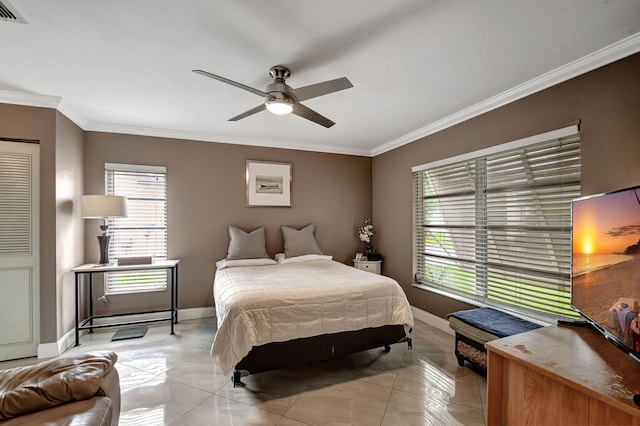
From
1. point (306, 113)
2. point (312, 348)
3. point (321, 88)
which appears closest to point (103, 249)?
point (312, 348)

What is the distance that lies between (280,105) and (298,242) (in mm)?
2402

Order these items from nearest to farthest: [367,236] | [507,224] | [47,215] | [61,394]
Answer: [61,394]
[507,224]
[47,215]
[367,236]

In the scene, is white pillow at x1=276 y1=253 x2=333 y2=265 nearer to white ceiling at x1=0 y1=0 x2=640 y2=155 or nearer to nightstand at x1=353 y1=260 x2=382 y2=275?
nightstand at x1=353 y1=260 x2=382 y2=275

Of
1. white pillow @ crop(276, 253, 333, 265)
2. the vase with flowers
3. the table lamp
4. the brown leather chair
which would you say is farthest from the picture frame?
Result: the brown leather chair

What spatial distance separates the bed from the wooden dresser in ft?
3.84

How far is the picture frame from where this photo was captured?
14.3 ft

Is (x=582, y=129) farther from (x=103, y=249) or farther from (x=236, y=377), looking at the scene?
(x=103, y=249)

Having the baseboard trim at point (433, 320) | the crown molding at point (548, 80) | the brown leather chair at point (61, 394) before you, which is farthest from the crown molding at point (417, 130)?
the brown leather chair at point (61, 394)

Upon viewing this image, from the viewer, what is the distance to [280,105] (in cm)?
221

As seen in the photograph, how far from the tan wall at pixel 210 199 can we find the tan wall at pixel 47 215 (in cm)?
76

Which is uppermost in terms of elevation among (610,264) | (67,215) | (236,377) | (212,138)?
(212,138)

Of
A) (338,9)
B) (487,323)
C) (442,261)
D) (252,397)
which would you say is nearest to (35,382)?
(252,397)

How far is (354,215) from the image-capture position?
495cm

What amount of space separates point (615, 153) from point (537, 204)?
634mm
